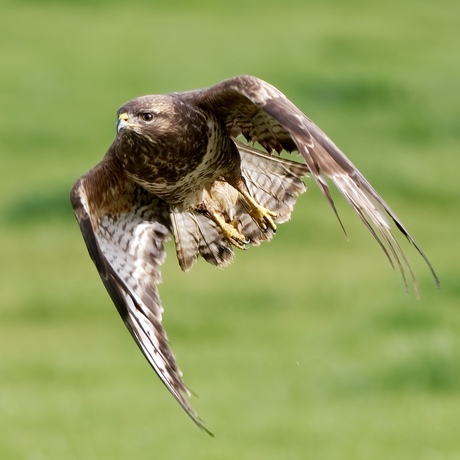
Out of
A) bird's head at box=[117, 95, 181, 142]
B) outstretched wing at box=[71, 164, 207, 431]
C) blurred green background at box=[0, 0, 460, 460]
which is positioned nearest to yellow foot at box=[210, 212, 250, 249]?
outstretched wing at box=[71, 164, 207, 431]

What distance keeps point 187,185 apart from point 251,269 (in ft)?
43.2

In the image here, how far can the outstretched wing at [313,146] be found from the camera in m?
6.87

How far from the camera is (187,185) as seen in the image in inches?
332

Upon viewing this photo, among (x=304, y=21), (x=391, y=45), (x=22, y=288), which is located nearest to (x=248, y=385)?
(x=22, y=288)

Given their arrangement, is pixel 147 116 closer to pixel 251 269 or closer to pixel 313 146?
pixel 313 146

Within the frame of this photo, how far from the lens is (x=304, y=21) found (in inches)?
1288

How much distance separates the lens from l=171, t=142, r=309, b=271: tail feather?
29.2ft

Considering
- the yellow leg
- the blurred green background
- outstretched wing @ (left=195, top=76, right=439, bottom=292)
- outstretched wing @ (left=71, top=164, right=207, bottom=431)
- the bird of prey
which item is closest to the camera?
outstretched wing @ (left=195, top=76, right=439, bottom=292)

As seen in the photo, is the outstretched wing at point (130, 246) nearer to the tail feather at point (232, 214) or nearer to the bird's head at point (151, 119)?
the tail feather at point (232, 214)

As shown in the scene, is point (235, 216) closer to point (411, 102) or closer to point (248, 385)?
point (248, 385)

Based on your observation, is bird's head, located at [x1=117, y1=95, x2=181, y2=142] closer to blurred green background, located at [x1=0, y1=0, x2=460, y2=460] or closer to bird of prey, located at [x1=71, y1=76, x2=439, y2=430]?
bird of prey, located at [x1=71, y1=76, x2=439, y2=430]

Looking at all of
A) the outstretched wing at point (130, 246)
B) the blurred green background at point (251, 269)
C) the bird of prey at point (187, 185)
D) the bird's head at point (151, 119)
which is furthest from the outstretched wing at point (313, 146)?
the blurred green background at point (251, 269)

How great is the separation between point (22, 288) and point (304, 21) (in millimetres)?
13389

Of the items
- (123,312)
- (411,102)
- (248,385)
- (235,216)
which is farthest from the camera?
(411,102)
